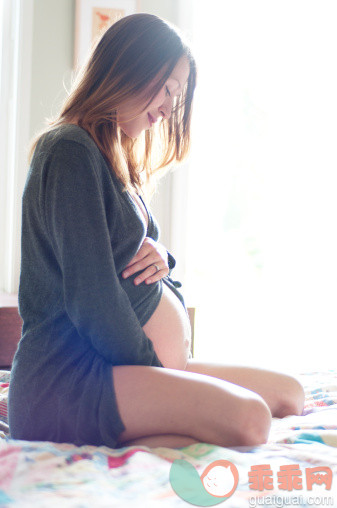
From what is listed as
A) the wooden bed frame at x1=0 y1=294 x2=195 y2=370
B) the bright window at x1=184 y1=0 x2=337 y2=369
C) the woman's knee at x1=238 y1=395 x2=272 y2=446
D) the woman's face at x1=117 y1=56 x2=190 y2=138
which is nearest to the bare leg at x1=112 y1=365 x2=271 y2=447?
the woman's knee at x1=238 y1=395 x2=272 y2=446

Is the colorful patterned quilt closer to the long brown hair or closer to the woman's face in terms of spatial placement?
the long brown hair

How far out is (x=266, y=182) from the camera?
2988mm

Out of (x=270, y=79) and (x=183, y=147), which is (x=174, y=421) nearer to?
(x=183, y=147)

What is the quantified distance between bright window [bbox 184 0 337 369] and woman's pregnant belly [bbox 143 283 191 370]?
1566mm

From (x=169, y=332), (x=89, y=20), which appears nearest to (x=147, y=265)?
(x=169, y=332)

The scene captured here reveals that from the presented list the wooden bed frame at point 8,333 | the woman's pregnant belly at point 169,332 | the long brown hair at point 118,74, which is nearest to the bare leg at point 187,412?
the woman's pregnant belly at point 169,332

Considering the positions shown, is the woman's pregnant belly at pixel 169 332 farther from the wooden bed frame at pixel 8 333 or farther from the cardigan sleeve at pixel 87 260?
the wooden bed frame at pixel 8 333

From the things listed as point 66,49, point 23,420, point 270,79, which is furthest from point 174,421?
point 270,79

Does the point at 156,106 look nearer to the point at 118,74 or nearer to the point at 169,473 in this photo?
the point at 118,74

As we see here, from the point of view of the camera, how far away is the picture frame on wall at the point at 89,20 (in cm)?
260

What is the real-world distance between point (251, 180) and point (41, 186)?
80.3 inches

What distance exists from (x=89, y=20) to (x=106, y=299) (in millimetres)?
1931

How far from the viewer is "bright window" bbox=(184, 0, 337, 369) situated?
2852 millimetres

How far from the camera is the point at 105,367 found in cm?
106
